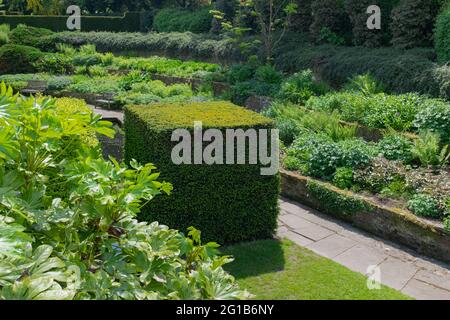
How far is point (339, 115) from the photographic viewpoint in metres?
8.62

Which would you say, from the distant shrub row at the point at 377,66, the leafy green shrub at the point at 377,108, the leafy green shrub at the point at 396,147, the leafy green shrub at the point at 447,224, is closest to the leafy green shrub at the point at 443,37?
the distant shrub row at the point at 377,66

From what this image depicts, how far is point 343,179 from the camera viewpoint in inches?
248

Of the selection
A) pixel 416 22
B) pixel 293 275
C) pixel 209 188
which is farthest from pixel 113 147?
pixel 416 22

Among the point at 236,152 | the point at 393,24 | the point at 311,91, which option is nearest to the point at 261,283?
the point at 236,152

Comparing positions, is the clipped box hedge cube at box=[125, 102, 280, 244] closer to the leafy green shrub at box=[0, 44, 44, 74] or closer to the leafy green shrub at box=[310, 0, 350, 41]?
the leafy green shrub at box=[310, 0, 350, 41]

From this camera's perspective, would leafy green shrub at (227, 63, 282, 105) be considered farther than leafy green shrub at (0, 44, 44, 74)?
No

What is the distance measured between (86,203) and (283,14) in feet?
53.9

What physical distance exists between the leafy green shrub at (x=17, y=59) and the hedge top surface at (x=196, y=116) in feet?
47.7

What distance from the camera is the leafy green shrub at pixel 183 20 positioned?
75.4 ft

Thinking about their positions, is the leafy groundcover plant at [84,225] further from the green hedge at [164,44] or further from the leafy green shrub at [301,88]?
the green hedge at [164,44]

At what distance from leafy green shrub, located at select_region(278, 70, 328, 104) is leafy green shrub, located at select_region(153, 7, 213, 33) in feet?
42.1

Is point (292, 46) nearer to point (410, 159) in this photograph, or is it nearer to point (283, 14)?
point (283, 14)

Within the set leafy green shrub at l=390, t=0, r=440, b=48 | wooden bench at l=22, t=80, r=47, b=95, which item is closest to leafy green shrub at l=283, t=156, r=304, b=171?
leafy green shrub at l=390, t=0, r=440, b=48

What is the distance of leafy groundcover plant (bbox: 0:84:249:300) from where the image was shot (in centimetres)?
206
